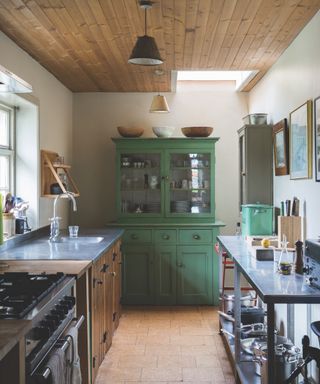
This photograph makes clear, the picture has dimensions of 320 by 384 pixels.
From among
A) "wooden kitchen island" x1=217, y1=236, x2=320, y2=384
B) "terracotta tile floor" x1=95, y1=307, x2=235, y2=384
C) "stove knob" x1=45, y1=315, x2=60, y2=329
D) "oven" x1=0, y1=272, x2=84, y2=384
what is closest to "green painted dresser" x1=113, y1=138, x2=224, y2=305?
"terracotta tile floor" x1=95, y1=307, x2=235, y2=384

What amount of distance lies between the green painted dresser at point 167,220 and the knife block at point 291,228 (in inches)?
70.7

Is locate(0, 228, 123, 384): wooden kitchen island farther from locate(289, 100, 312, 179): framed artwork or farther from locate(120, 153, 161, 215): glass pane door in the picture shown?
locate(289, 100, 312, 179): framed artwork

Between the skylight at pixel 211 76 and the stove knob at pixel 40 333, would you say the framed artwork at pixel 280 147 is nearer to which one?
the skylight at pixel 211 76

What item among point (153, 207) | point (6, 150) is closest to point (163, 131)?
point (153, 207)

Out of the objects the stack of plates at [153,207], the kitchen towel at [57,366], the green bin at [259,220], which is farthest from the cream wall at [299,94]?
the kitchen towel at [57,366]

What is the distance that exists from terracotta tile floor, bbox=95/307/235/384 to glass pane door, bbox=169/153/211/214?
1.16 meters

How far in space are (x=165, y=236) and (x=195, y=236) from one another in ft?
1.10

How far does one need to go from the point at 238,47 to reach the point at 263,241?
166 cm

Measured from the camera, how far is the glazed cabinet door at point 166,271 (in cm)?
521

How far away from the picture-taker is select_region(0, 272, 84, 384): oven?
1.79 meters

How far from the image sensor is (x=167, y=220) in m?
5.38

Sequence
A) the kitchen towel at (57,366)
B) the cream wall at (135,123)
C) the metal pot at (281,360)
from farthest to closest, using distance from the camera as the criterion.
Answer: the cream wall at (135,123), the metal pot at (281,360), the kitchen towel at (57,366)

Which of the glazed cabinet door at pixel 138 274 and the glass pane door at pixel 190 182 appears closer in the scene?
the glazed cabinet door at pixel 138 274

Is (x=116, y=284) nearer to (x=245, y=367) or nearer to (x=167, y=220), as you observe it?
(x=167, y=220)
